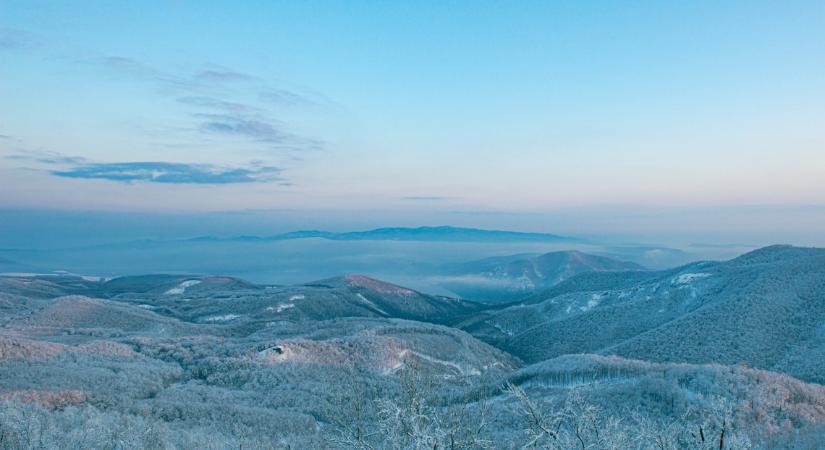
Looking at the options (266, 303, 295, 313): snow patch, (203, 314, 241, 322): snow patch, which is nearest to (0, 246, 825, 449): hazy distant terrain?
(266, 303, 295, 313): snow patch

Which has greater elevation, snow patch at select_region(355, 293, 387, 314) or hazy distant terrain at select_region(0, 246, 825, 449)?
hazy distant terrain at select_region(0, 246, 825, 449)

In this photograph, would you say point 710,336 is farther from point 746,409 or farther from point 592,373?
point 746,409

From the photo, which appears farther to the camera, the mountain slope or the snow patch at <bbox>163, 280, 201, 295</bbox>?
the snow patch at <bbox>163, 280, 201, 295</bbox>

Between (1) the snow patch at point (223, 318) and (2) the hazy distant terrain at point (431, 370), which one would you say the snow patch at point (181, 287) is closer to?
(2) the hazy distant terrain at point (431, 370)

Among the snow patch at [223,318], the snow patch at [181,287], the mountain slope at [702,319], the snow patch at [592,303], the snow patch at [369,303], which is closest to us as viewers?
the mountain slope at [702,319]

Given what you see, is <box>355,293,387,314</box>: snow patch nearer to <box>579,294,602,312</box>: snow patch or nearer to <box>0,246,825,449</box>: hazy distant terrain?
<box>0,246,825,449</box>: hazy distant terrain

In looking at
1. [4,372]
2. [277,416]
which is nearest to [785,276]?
[277,416]

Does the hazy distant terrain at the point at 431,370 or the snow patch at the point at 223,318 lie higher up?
the hazy distant terrain at the point at 431,370

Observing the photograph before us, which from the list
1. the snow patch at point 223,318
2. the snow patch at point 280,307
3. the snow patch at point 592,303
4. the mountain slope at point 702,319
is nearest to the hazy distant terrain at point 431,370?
the mountain slope at point 702,319
